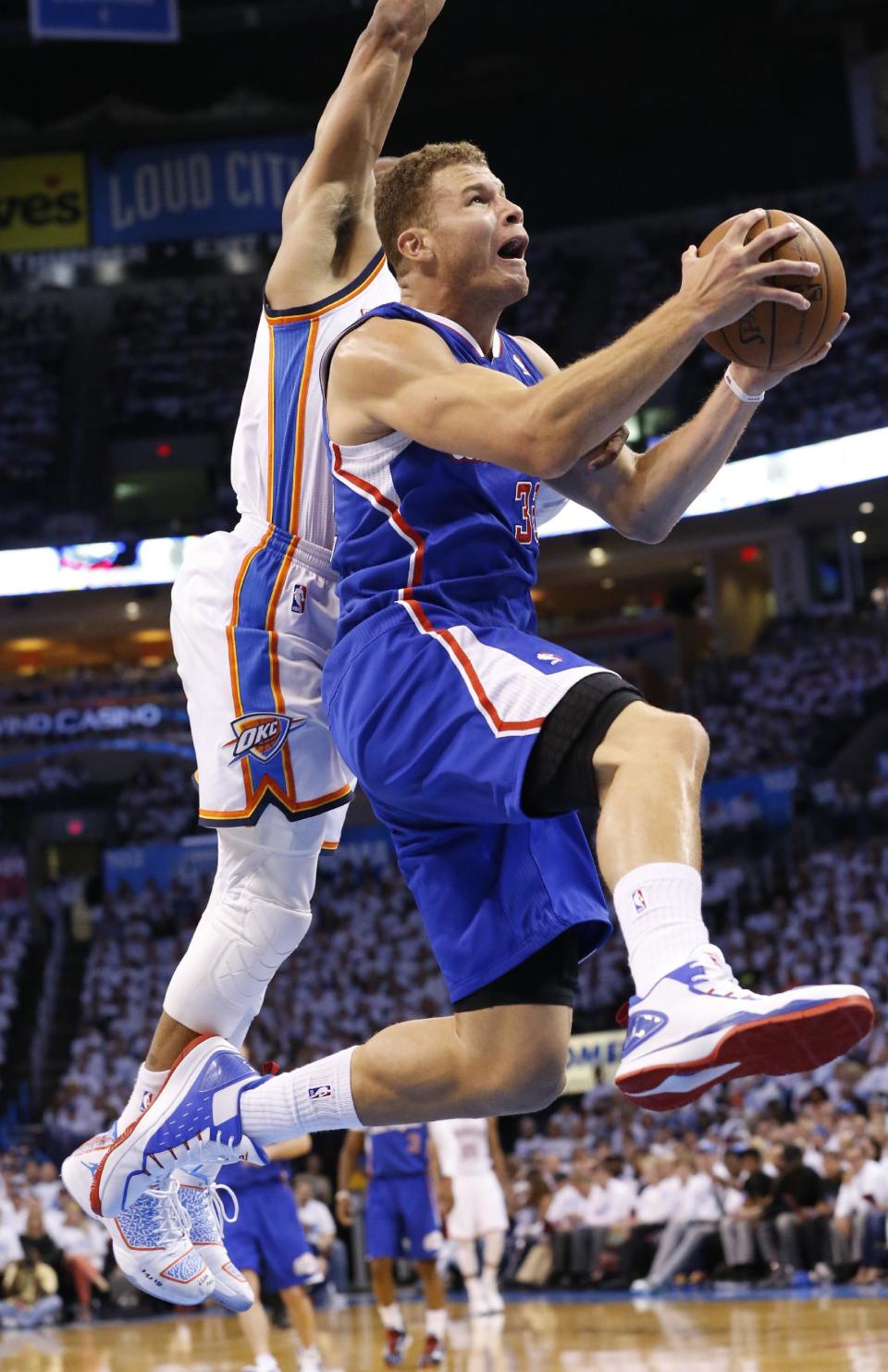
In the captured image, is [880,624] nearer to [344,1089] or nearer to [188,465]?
[188,465]

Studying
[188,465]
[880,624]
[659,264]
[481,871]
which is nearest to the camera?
[481,871]

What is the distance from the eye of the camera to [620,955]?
22.6 m

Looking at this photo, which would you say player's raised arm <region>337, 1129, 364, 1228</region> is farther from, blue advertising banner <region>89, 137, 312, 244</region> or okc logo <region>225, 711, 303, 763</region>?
blue advertising banner <region>89, 137, 312, 244</region>

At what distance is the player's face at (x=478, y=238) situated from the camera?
4.30 meters

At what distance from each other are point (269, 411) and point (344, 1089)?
1.87m

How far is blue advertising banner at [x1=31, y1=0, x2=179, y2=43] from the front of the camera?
2366 cm

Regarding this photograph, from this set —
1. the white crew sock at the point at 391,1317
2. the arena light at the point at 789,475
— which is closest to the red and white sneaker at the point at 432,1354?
the white crew sock at the point at 391,1317

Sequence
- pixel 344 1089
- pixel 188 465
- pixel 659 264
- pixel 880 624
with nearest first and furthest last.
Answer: pixel 344 1089
pixel 880 624
pixel 659 264
pixel 188 465

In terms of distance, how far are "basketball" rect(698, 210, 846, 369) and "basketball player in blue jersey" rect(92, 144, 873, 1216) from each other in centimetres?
6

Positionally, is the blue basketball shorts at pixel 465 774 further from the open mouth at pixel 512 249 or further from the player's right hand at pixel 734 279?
the open mouth at pixel 512 249

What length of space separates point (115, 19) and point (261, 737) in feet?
73.0

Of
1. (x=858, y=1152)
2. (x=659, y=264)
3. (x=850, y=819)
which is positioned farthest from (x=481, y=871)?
(x=659, y=264)

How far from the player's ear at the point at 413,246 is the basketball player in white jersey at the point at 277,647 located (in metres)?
0.42

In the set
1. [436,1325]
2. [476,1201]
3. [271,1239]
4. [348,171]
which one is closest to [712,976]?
[348,171]
